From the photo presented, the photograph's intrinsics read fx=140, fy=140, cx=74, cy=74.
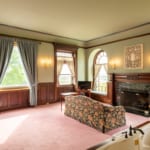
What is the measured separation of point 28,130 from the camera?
3.43 meters

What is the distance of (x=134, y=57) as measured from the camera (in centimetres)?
533

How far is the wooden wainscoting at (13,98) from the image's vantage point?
16.8 feet

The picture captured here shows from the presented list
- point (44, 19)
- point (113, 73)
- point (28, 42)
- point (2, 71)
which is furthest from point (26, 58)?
point (113, 73)

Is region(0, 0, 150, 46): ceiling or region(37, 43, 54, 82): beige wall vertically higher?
region(0, 0, 150, 46): ceiling

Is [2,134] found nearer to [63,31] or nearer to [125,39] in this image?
[63,31]

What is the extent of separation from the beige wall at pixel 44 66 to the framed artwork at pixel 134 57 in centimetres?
317

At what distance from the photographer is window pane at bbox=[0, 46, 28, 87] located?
5316 millimetres

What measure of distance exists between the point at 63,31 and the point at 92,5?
2.38 meters

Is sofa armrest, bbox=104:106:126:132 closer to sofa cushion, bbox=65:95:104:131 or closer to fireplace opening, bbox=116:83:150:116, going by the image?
sofa cushion, bbox=65:95:104:131

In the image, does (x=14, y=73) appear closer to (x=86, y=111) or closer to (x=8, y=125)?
(x=8, y=125)

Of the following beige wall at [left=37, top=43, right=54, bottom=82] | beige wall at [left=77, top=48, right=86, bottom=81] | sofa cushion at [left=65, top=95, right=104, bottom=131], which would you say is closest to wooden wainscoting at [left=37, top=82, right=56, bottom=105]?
beige wall at [left=37, top=43, right=54, bottom=82]

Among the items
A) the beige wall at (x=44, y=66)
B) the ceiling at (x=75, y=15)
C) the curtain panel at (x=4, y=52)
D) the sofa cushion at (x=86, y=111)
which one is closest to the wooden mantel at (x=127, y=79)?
the ceiling at (x=75, y=15)

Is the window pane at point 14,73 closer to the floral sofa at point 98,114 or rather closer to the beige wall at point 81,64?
the floral sofa at point 98,114

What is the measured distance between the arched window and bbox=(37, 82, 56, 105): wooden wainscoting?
238cm
